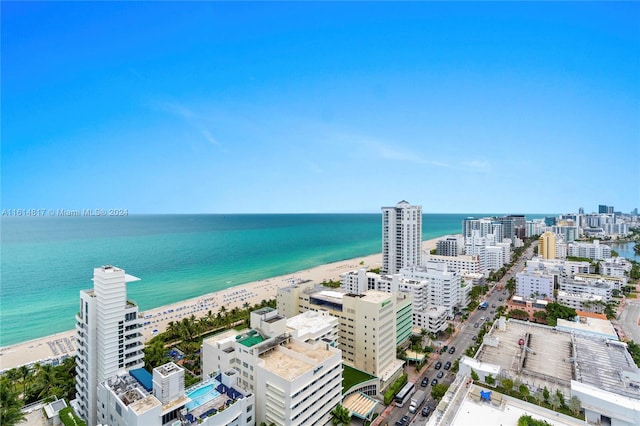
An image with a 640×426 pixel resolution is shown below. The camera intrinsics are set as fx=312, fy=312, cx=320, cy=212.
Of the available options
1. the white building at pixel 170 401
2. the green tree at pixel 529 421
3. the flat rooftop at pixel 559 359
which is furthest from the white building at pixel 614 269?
the white building at pixel 170 401

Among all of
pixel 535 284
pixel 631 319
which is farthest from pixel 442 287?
pixel 631 319

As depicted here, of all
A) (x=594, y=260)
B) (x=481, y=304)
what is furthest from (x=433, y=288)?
(x=594, y=260)

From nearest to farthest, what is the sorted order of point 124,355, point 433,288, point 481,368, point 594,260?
point 124,355 → point 481,368 → point 433,288 → point 594,260

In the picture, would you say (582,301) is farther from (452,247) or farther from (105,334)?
(105,334)

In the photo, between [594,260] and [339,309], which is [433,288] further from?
[594,260]

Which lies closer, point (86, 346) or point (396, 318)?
point (86, 346)

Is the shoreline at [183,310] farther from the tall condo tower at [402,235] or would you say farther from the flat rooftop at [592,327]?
the flat rooftop at [592,327]

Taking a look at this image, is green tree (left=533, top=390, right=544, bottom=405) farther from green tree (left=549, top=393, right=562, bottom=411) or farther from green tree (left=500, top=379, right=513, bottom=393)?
green tree (left=500, top=379, right=513, bottom=393)
